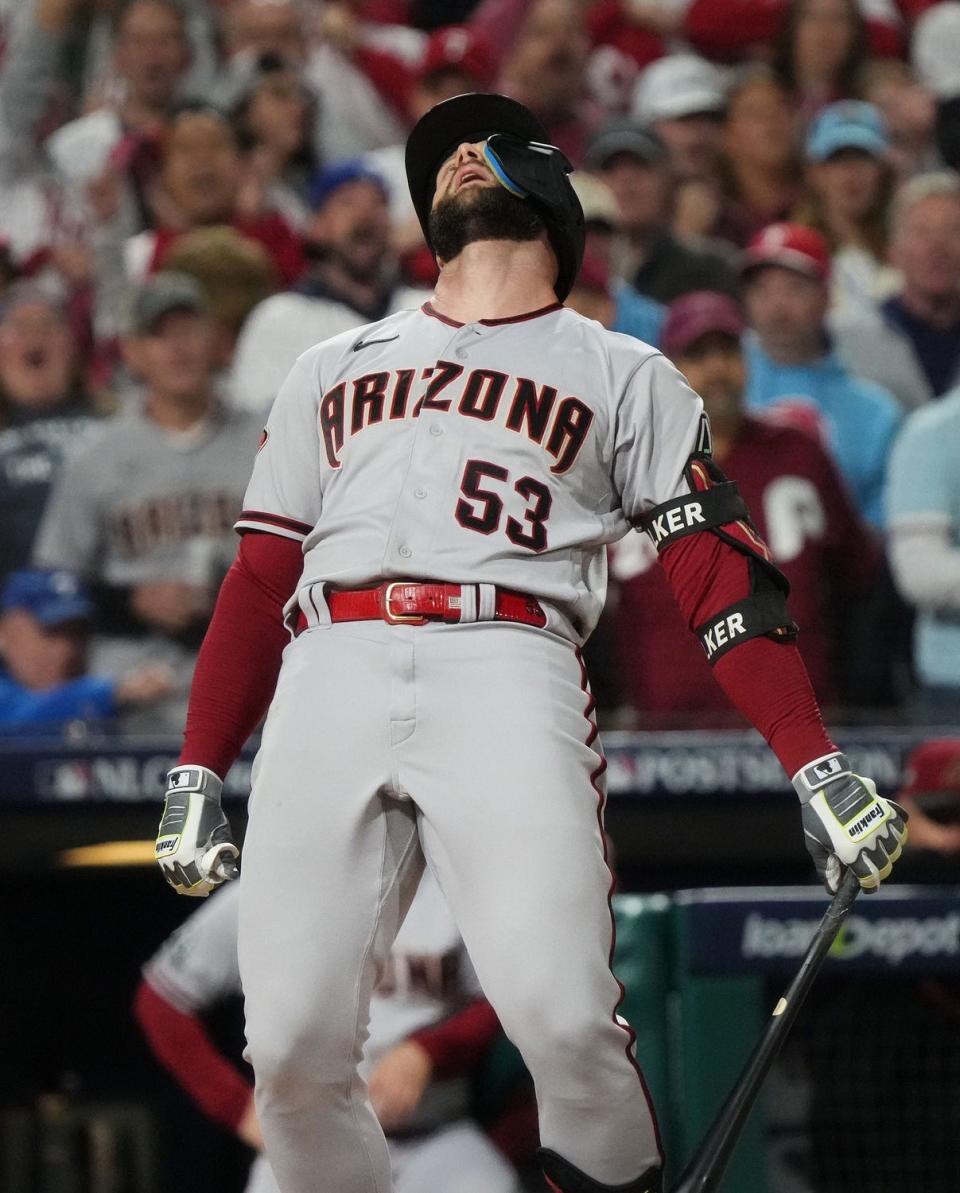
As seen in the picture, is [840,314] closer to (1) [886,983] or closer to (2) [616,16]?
(2) [616,16]

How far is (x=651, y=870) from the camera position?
14.9 feet

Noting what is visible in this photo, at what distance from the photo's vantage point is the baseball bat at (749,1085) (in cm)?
272

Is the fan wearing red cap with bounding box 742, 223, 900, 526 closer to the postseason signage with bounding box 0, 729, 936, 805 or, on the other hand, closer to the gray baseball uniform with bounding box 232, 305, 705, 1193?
the postseason signage with bounding box 0, 729, 936, 805

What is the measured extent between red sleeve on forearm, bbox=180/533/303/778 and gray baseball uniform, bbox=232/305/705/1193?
5cm

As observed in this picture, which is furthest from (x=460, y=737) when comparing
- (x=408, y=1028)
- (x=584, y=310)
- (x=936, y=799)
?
(x=584, y=310)

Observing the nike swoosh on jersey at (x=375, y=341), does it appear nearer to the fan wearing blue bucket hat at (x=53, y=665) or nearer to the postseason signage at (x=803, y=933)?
the postseason signage at (x=803, y=933)

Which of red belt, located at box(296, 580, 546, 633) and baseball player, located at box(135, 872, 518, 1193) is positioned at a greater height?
red belt, located at box(296, 580, 546, 633)

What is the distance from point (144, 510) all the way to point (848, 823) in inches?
119

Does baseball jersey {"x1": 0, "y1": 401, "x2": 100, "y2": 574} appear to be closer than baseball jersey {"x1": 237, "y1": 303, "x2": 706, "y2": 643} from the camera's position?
No

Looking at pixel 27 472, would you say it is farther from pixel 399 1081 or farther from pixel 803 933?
pixel 803 933

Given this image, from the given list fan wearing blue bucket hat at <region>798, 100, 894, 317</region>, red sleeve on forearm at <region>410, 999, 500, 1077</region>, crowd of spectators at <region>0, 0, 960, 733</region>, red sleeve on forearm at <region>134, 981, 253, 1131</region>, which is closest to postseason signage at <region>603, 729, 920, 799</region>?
crowd of spectators at <region>0, 0, 960, 733</region>

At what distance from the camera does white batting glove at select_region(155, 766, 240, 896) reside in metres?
2.65

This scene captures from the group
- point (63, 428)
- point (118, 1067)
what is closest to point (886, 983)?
point (118, 1067)

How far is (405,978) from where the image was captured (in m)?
3.91
